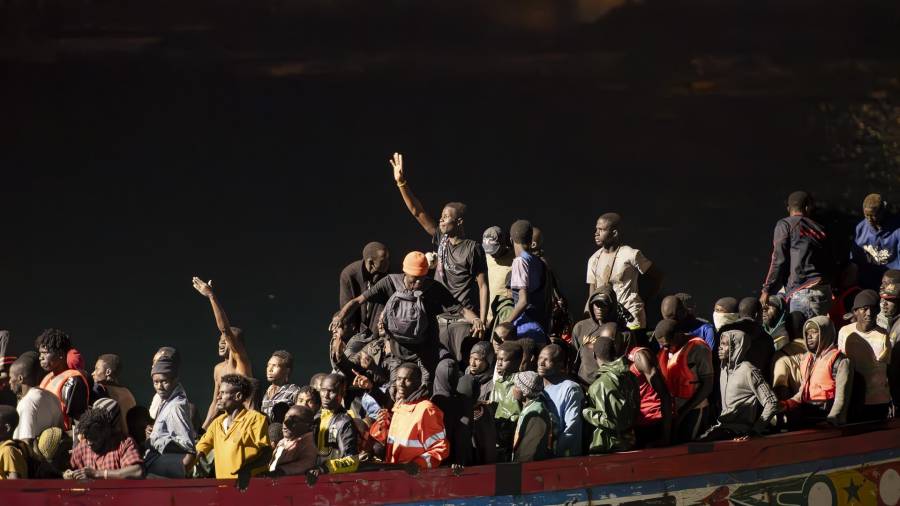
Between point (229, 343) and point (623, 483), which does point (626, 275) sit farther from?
point (229, 343)

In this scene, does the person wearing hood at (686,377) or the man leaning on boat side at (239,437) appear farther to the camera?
the person wearing hood at (686,377)

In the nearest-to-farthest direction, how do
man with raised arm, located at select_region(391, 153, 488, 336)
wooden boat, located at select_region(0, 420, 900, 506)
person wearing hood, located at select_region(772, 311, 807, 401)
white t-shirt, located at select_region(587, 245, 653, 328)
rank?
wooden boat, located at select_region(0, 420, 900, 506), person wearing hood, located at select_region(772, 311, 807, 401), white t-shirt, located at select_region(587, 245, 653, 328), man with raised arm, located at select_region(391, 153, 488, 336)

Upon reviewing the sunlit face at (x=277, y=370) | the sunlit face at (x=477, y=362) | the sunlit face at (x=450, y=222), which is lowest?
the sunlit face at (x=477, y=362)

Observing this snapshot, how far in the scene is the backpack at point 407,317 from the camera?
8703 millimetres

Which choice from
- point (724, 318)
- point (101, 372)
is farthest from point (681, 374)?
point (101, 372)

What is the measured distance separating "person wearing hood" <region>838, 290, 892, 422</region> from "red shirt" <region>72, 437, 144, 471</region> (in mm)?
3919

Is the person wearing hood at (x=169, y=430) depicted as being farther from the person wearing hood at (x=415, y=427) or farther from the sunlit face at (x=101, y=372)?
the person wearing hood at (x=415, y=427)

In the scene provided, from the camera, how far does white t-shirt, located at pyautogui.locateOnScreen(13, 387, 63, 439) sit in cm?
769

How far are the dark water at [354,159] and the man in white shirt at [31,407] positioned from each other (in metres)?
5.75

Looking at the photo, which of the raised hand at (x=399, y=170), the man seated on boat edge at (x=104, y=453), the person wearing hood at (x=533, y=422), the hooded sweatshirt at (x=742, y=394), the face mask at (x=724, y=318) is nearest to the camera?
the man seated on boat edge at (x=104, y=453)

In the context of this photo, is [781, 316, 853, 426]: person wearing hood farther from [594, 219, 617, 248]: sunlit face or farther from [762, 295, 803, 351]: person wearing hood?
[594, 219, 617, 248]: sunlit face

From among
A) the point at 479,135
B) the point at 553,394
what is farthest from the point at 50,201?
the point at 553,394

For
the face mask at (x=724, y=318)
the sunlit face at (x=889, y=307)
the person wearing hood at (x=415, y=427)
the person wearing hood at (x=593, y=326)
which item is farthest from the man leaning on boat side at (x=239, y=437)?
the sunlit face at (x=889, y=307)

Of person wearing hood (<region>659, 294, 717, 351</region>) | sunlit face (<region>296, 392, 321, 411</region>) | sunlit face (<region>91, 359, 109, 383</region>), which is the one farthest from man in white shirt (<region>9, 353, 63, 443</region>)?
person wearing hood (<region>659, 294, 717, 351</region>)
